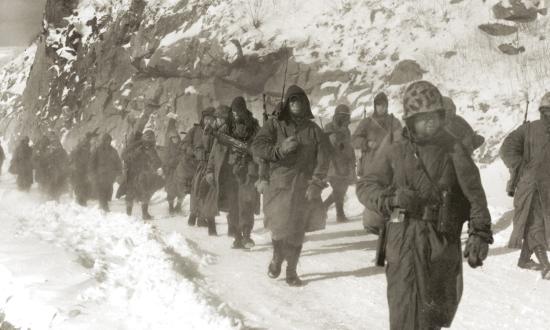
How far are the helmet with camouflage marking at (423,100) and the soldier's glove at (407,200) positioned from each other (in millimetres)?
463

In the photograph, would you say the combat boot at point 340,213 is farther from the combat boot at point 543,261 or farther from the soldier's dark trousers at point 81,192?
the soldier's dark trousers at point 81,192

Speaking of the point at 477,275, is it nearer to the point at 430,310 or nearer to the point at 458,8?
the point at 430,310

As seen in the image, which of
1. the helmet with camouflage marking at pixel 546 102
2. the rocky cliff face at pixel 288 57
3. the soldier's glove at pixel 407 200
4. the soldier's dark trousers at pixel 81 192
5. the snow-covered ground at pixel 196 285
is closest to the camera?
the soldier's glove at pixel 407 200

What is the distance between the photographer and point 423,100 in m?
4.29

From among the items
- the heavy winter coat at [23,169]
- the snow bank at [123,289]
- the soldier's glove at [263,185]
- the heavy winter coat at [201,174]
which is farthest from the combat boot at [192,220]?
the heavy winter coat at [23,169]

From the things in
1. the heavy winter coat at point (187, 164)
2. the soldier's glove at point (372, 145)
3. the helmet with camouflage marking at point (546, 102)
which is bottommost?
the heavy winter coat at point (187, 164)

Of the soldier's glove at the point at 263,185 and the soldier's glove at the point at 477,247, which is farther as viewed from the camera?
the soldier's glove at the point at 263,185

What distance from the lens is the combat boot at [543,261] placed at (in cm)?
795

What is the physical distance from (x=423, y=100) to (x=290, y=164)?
3.34 m

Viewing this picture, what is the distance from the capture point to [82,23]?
3647 centimetres

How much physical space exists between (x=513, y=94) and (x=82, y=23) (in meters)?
25.7

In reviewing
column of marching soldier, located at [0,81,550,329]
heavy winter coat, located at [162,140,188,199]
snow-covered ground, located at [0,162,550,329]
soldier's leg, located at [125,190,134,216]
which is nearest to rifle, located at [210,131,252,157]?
column of marching soldier, located at [0,81,550,329]

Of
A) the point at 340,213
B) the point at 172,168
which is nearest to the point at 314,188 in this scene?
the point at 340,213

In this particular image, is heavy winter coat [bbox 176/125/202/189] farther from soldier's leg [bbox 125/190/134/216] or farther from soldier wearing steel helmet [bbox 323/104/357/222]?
soldier wearing steel helmet [bbox 323/104/357/222]
